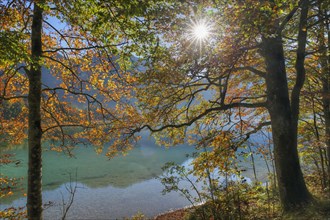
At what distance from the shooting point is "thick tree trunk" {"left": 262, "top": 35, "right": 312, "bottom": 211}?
7.83 metres

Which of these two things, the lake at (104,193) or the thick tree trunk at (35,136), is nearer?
the thick tree trunk at (35,136)

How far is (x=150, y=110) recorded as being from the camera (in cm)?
934

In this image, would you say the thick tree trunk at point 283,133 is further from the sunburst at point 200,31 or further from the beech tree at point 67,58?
the beech tree at point 67,58

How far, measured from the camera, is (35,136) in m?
6.94

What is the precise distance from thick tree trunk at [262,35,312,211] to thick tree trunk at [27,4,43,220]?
21.6ft

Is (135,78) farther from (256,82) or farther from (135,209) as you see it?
(135,209)

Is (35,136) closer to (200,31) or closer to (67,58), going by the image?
(67,58)

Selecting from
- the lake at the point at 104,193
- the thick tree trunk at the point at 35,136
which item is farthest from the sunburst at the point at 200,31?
the lake at the point at 104,193

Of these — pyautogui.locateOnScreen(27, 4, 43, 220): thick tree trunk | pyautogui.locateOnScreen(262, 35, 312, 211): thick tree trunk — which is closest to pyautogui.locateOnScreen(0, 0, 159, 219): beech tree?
pyautogui.locateOnScreen(27, 4, 43, 220): thick tree trunk

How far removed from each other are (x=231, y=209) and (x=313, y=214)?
199cm

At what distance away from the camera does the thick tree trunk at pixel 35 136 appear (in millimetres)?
6730

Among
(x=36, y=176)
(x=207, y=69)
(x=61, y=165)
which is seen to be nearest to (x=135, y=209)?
(x=36, y=176)

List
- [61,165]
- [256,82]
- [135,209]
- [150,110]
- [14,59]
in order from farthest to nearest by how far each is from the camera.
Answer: [61,165] → [135,209] → [256,82] → [150,110] → [14,59]

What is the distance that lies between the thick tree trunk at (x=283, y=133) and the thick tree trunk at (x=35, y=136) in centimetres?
660
